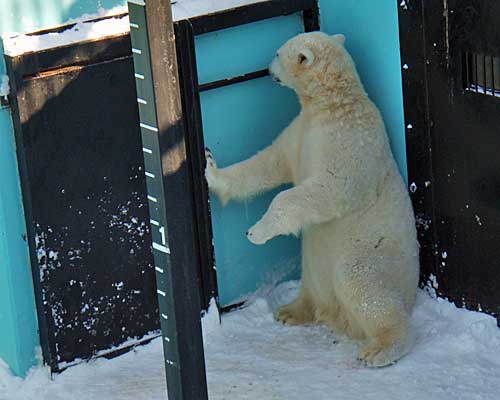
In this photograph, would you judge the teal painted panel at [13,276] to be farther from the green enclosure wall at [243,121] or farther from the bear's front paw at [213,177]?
the bear's front paw at [213,177]

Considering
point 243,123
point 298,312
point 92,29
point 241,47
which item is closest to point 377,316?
point 298,312

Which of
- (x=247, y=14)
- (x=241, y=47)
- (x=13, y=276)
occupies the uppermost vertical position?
(x=247, y=14)

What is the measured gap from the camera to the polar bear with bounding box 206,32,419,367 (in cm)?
405

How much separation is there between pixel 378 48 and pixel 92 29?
1182 millimetres

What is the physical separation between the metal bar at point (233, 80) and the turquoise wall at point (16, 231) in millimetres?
483

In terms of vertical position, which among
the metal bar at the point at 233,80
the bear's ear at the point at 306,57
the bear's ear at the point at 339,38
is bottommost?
the metal bar at the point at 233,80

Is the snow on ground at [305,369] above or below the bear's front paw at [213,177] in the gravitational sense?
below

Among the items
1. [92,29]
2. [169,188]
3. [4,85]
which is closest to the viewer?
[169,188]

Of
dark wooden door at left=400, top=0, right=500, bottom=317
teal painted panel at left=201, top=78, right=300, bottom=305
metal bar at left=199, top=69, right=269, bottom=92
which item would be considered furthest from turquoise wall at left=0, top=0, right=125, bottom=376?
dark wooden door at left=400, top=0, right=500, bottom=317

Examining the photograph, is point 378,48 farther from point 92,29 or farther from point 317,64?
point 92,29

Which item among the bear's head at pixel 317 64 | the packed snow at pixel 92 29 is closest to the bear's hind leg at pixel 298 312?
the bear's head at pixel 317 64

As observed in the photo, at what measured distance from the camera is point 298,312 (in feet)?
14.5

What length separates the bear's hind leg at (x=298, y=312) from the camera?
4406 millimetres

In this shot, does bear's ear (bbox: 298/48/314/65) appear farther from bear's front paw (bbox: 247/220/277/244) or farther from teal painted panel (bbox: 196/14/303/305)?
bear's front paw (bbox: 247/220/277/244)
